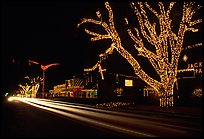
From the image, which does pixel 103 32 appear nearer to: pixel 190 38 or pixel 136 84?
pixel 190 38

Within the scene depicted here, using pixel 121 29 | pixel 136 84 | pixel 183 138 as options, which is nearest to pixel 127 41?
pixel 121 29

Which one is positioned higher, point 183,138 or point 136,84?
point 136,84

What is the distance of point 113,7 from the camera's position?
24.8 meters

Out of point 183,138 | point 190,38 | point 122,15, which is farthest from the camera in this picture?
point 190,38

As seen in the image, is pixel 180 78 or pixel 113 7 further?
pixel 180 78

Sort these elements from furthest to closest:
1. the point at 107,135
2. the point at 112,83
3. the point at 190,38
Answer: the point at 112,83, the point at 190,38, the point at 107,135

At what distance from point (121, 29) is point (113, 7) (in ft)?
8.23

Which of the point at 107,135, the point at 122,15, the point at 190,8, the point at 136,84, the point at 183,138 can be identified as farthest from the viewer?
the point at 136,84

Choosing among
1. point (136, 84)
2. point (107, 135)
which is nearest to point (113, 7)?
point (107, 135)

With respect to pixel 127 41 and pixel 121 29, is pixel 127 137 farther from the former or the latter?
pixel 127 41

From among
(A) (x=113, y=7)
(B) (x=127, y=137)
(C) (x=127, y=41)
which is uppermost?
(A) (x=113, y=7)

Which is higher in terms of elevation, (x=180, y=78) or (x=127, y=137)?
(x=180, y=78)

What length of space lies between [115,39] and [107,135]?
13877 millimetres

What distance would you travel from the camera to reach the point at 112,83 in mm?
49906
